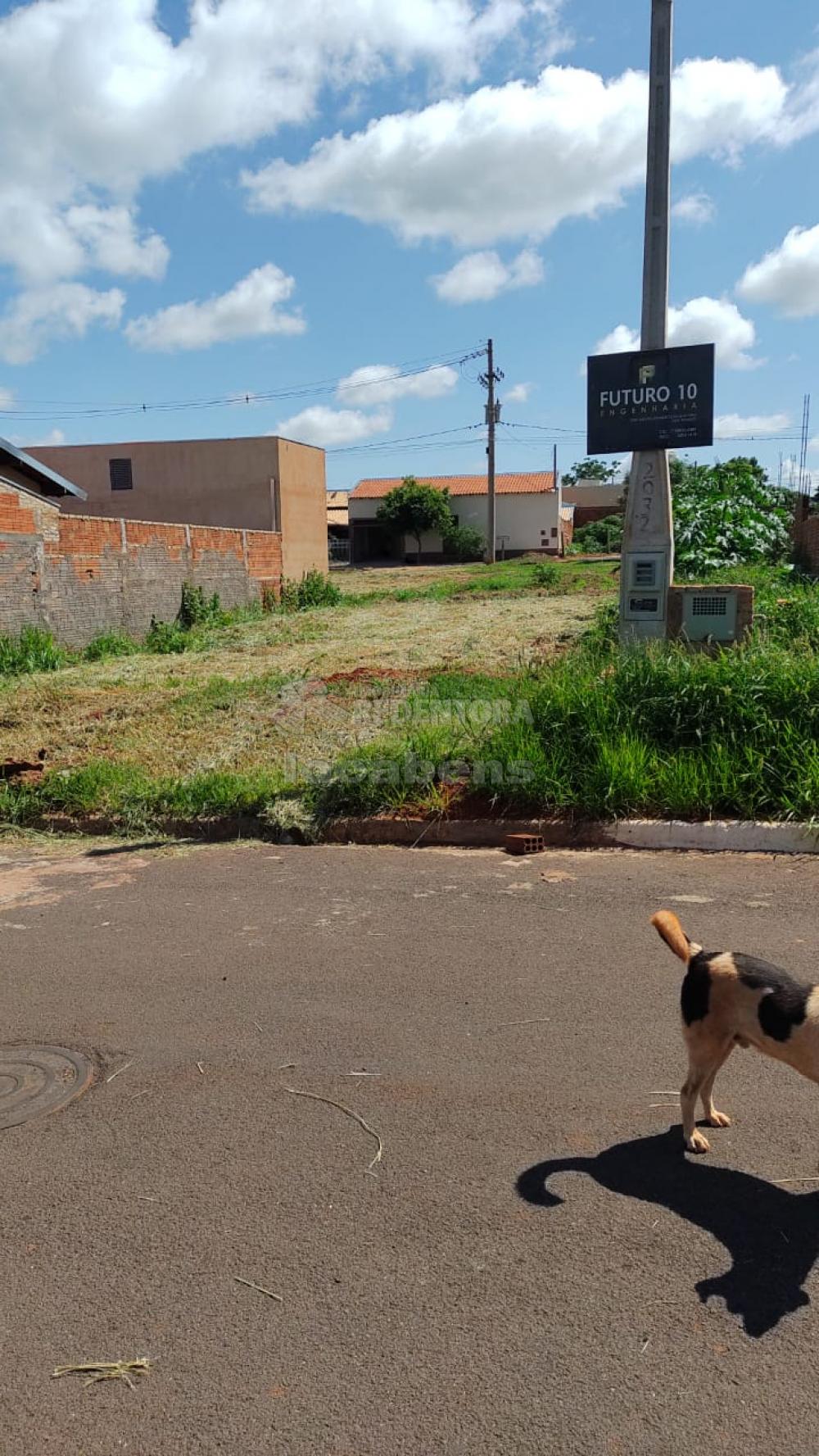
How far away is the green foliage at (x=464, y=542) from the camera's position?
56500 millimetres

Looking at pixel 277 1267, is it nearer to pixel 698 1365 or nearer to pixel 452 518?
pixel 698 1365

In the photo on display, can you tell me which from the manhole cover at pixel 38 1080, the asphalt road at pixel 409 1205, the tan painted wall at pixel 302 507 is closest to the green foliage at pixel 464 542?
the tan painted wall at pixel 302 507

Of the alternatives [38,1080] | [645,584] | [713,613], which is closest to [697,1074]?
[38,1080]

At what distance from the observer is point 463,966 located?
4.58 meters

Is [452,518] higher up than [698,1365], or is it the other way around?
[452,518]

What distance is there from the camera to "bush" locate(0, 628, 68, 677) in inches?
611

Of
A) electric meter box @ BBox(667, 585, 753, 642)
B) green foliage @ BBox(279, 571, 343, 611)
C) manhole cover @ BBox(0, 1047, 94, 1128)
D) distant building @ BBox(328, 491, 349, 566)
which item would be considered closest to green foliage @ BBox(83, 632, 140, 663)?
green foliage @ BBox(279, 571, 343, 611)

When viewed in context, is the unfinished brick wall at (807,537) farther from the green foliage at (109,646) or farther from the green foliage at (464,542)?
the green foliage at (464,542)

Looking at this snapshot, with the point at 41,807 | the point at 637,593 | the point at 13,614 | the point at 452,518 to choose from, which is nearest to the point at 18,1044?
the point at 41,807

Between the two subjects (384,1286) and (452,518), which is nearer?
(384,1286)

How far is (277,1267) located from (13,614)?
49.2ft

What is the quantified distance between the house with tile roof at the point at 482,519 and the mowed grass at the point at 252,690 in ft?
121

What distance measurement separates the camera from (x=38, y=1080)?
376 centimetres

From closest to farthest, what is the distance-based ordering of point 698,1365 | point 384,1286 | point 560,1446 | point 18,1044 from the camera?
point 560,1446
point 698,1365
point 384,1286
point 18,1044
